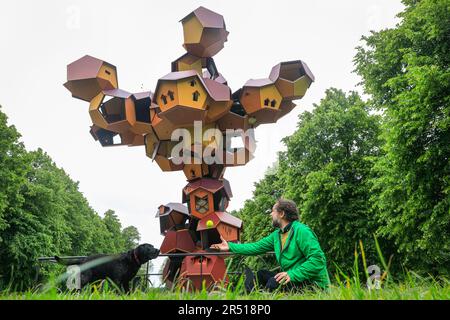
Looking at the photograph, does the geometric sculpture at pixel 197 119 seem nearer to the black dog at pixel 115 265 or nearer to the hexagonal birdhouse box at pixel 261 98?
the hexagonal birdhouse box at pixel 261 98

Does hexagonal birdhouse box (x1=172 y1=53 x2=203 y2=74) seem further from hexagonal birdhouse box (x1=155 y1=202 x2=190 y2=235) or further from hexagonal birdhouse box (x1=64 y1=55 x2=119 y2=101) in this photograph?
hexagonal birdhouse box (x1=155 y1=202 x2=190 y2=235)

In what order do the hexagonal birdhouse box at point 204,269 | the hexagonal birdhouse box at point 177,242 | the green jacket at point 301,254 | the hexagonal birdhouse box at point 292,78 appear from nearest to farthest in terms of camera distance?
the green jacket at point 301,254, the hexagonal birdhouse box at point 204,269, the hexagonal birdhouse box at point 177,242, the hexagonal birdhouse box at point 292,78

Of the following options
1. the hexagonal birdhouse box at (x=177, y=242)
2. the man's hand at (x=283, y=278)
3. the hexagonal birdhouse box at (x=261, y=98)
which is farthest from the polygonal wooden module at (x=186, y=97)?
the man's hand at (x=283, y=278)

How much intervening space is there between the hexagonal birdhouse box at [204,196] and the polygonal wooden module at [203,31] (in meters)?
2.86

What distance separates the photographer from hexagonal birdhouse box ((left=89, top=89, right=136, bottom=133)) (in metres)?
9.64

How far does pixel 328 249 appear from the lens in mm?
16000

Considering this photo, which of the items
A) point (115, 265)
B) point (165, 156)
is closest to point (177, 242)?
point (165, 156)

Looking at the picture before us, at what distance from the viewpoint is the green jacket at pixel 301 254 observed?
377 cm

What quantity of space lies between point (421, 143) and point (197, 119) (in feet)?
18.6

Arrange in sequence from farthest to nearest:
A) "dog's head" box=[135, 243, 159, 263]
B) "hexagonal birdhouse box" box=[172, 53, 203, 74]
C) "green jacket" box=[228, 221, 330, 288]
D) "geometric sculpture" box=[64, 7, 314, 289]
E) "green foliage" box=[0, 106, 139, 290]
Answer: "green foliage" box=[0, 106, 139, 290], "hexagonal birdhouse box" box=[172, 53, 203, 74], "geometric sculpture" box=[64, 7, 314, 289], "dog's head" box=[135, 243, 159, 263], "green jacket" box=[228, 221, 330, 288]

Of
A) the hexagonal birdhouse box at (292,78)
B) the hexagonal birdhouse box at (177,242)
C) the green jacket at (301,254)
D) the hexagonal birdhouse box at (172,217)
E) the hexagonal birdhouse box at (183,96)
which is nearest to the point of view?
the green jacket at (301,254)

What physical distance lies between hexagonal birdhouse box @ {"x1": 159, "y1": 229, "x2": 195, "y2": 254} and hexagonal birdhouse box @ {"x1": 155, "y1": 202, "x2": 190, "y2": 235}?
46 cm

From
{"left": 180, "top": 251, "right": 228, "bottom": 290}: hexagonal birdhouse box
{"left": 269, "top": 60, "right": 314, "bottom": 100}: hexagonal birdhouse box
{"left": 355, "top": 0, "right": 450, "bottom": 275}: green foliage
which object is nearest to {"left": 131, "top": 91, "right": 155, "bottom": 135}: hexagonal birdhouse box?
{"left": 269, "top": 60, "right": 314, "bottom": 100}: hexagonal birdhouse box

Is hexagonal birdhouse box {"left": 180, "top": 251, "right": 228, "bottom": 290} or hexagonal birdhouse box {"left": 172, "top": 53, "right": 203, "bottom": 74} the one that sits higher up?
hexagonal birdhouse box {"left": 172, "top": 53, "right": 203, "bottom": 74}
